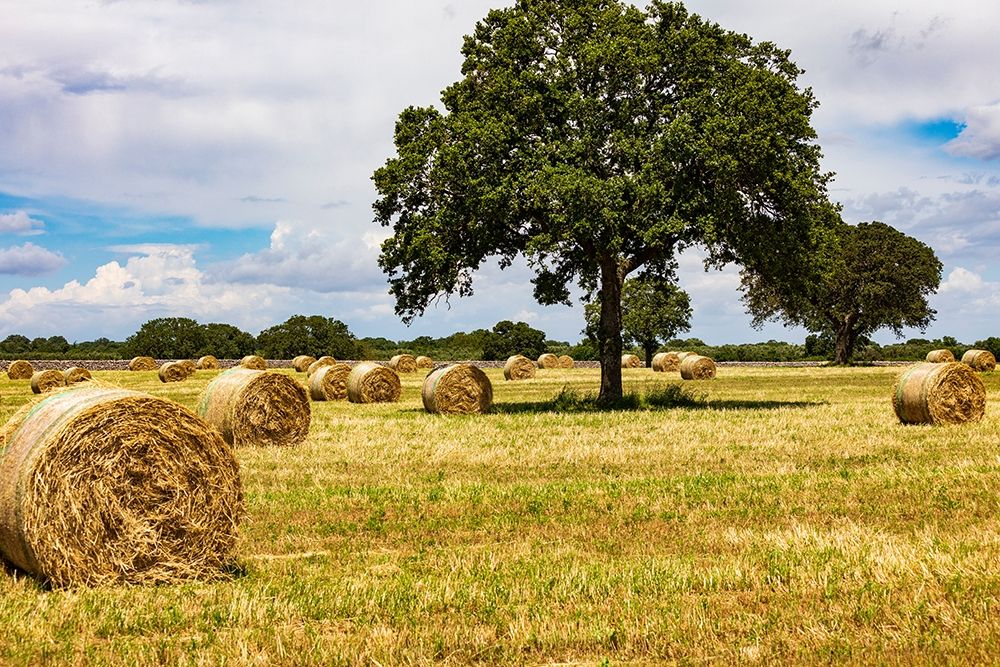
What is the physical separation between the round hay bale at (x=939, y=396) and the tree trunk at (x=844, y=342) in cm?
5666

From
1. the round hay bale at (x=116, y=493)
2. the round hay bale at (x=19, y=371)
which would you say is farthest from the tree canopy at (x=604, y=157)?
the round hay bale at (x=19, y=371)

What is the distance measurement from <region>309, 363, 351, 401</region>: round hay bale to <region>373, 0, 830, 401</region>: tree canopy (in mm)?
8336

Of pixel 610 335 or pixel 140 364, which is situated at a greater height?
pixel 610 335

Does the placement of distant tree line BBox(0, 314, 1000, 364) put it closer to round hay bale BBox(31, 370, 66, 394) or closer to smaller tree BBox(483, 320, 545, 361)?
smaller tree BBox(483, 320, 545, 361)

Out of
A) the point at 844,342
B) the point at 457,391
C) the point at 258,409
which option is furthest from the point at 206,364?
the point at 258,409

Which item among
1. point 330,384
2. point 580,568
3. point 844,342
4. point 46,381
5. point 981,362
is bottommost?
point 580,568

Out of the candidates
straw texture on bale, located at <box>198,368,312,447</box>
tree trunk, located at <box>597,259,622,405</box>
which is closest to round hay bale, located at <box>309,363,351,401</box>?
tree trunk, located at <box>597,259,622,405</box>

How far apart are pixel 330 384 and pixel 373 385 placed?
3.46m

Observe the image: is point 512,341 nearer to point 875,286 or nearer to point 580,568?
point 875,286

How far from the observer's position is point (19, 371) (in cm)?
6481

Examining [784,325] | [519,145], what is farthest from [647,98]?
[784,325]

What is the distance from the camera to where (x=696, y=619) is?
7.93m

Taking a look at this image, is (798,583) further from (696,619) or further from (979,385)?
(979,385)

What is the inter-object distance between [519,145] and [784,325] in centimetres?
5799
